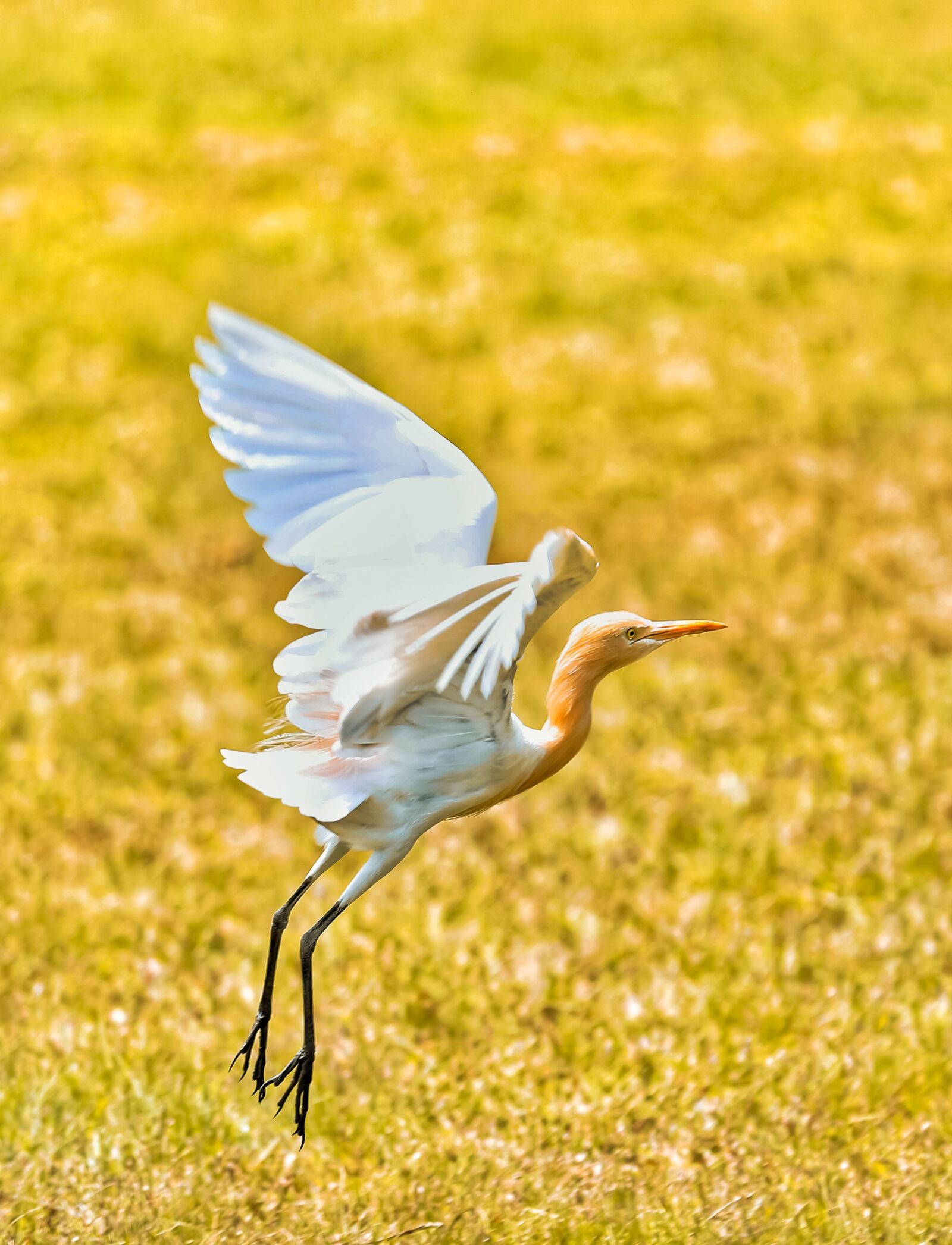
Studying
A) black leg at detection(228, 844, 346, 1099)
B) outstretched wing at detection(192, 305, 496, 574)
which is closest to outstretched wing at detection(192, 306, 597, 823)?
outstretched wing at detection(192, 305, 496, 574)

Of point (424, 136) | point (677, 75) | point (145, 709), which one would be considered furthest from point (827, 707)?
point (677, 75)

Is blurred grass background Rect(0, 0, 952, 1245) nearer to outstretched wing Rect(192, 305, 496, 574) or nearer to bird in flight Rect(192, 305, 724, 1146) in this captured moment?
bird in flight Rect(192, 305, 724, 1146)

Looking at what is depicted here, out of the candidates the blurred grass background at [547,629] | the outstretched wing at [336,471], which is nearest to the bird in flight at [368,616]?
the outstretched wing at [336,471]

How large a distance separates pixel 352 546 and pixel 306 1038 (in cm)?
109

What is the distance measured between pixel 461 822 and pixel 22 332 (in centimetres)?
589

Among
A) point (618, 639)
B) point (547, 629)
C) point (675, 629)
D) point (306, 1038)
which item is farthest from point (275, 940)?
point (547, 629)

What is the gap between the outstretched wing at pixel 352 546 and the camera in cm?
303

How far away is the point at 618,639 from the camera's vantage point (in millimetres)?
3293

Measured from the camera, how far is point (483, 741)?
320 cm

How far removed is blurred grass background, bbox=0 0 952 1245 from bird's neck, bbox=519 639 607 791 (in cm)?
147

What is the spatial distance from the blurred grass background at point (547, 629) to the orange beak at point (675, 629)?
174 centimetres

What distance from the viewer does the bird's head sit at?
329cm

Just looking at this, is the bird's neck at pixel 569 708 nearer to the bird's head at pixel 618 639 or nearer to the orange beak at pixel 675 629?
the bird's head at pixel 618 639

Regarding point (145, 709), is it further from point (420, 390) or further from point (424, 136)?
point (424, 136)
